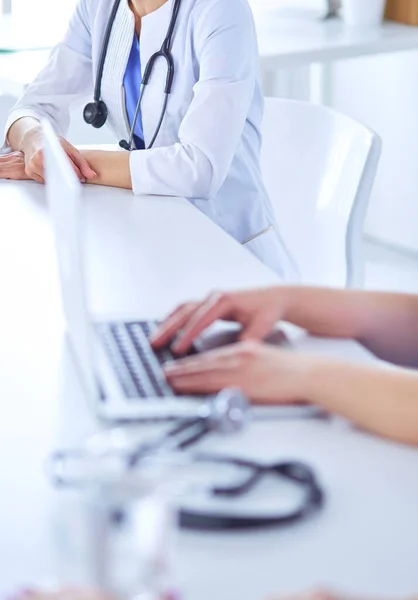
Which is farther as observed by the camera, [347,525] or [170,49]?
[170,49]

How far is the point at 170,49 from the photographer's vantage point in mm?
1809

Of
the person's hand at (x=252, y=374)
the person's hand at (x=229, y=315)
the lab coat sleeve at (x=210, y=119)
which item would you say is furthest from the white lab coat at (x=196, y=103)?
the person's hand at (x=252, y=374)

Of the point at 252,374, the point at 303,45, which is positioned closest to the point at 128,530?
the point at 252,374

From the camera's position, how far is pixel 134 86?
6.32 ft

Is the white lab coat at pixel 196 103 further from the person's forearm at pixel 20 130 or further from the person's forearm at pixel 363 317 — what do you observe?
the person's forearm at pixel 363 317

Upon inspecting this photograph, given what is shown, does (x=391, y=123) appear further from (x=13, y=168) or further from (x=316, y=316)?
(x=316, y=316)

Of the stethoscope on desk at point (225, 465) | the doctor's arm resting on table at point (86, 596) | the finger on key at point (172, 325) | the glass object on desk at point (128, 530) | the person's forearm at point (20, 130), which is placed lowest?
the person's forearm at point (20, 130)

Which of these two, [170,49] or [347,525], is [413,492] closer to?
[347,525]

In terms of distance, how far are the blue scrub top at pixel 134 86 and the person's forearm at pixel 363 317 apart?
768 millimetres

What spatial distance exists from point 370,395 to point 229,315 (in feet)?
0.76

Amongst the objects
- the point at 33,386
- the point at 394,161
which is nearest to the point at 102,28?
the point at 33,386

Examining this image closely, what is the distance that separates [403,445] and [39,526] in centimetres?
33

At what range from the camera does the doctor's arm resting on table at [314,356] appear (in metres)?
1.00

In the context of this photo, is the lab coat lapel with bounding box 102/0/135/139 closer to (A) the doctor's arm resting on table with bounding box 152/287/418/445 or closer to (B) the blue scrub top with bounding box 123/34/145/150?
(B) the blue scrub top with bounding box 123/34/145/150
